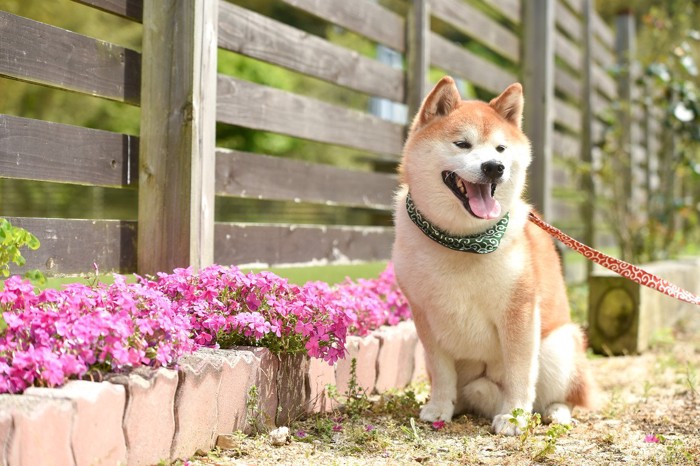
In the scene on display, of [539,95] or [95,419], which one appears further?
[539,95]

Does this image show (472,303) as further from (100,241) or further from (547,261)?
(100,241)

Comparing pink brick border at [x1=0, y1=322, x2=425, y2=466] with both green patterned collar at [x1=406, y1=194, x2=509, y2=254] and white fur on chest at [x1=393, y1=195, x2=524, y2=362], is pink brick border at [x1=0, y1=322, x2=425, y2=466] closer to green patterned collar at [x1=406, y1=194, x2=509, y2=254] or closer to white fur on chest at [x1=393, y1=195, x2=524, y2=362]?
white fur on chest at [x1=393, y1=195, x2=524, y2=362]

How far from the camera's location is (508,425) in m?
2.79

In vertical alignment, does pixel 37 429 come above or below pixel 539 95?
below

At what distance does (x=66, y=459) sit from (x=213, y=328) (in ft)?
2.52

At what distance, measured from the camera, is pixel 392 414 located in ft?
9.82

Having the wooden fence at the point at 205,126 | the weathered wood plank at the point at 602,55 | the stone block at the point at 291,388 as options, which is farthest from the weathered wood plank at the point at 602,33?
the stone block at the point at 291,388

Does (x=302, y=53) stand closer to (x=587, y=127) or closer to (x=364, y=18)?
(x=364, y=18)

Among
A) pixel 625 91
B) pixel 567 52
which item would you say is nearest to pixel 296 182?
pixel 567 52

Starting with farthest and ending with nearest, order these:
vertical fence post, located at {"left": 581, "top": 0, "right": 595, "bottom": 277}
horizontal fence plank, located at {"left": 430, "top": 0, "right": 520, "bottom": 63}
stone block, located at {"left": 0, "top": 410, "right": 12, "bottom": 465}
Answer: vertical fence post, located at {"left": 581, "top": 0, "right": 595, "bottom": 277} < horizontal fence plank, located at {"left": 430, "top": 0, "right": 520, "bottom": 63} < stone block, located at {"left": 0, "top": 410, "right": 12, "bottom": 465}

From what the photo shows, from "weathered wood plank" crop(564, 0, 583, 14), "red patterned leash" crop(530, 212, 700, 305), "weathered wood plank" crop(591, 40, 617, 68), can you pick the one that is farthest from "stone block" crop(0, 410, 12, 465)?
"weathered wood plank" crop(591, 40, 617, 68)

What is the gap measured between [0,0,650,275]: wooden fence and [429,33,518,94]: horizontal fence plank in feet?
0.05

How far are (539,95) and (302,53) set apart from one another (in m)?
2.93

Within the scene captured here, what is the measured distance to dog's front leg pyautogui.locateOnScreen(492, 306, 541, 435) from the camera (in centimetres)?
279
